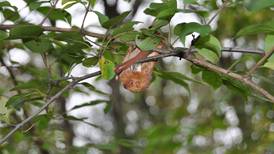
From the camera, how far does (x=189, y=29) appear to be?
70 cm

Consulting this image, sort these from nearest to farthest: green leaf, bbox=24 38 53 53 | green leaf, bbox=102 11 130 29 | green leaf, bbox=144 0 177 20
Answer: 1. green leaf, bbox=144 0 177 20
2. green leaf, bbox=102 11 130 29
3. green leaf, bbox=24 38 53 53

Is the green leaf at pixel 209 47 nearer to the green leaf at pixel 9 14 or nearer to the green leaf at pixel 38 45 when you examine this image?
the green leaf at pixel 38 45

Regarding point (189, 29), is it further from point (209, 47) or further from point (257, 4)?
point (257, 4)

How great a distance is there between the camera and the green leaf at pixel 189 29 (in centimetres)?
68

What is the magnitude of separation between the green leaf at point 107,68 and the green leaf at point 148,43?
0.23 ft

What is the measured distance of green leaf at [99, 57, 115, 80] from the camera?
75 cm

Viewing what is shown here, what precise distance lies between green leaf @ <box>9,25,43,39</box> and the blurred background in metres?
0.19

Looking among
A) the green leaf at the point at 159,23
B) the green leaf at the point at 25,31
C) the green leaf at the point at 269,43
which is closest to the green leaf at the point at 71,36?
the green leaf at the point at 25,31

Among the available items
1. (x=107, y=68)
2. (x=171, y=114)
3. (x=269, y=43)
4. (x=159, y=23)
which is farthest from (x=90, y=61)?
(x=171, y=114)

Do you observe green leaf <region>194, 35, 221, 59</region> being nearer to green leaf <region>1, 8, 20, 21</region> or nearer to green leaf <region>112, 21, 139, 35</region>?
green leaf <region>112, 21, 139, 35</region>

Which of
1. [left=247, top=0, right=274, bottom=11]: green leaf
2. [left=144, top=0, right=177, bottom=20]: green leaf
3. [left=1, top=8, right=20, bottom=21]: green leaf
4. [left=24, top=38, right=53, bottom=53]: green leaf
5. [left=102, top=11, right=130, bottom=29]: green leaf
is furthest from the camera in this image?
[left=1, top=8, right=20, bottom=21]: green leaf

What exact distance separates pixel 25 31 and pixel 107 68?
0.48 ft

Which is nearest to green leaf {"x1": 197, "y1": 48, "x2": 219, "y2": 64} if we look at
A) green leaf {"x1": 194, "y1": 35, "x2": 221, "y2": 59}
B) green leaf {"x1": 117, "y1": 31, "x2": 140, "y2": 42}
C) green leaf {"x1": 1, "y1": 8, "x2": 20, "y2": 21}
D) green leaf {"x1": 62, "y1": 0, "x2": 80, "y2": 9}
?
green leaf {"x1": 194, "y1": 35, "x2": 221, "y2": 59}

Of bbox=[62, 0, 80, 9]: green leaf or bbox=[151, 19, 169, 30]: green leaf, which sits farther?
bbox=[62, 0, 80, 9]: green leaf
